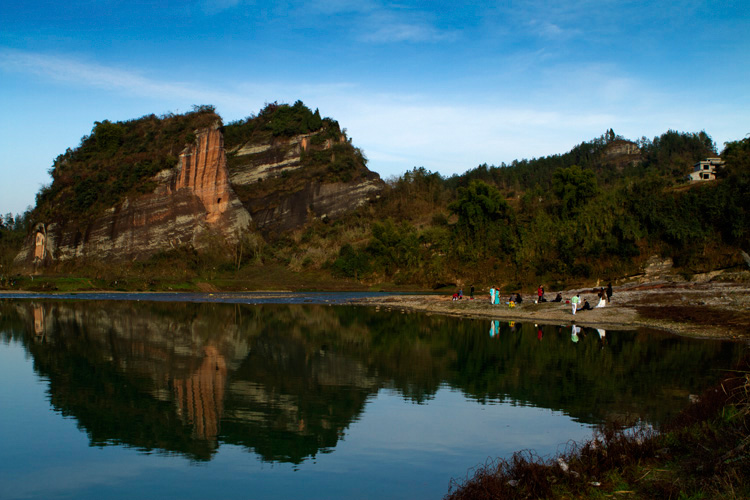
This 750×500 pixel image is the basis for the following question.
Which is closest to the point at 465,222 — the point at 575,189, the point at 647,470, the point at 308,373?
the point at 575,189

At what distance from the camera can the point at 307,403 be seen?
14.2 meters

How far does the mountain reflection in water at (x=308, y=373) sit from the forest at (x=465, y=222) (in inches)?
998

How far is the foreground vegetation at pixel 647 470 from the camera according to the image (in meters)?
6.52

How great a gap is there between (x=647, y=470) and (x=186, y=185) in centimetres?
7736

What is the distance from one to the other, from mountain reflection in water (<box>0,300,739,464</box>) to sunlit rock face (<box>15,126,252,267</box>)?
44.1 m

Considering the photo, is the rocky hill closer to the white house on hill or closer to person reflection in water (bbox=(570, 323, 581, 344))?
the white house on hill

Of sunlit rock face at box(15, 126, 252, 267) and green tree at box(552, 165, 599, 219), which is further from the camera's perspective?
sunlit rock face at box(15, 126, 252, 267)

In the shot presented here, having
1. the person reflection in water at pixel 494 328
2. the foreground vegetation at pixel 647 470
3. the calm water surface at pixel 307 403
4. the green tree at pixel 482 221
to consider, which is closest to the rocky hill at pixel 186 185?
the green tree at pixel 482 221

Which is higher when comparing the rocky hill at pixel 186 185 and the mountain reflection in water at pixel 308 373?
the rocky hill at pixel 186 185

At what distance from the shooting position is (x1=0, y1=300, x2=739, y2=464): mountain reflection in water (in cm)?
1221

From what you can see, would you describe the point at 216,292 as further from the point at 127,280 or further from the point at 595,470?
the point at 595,470

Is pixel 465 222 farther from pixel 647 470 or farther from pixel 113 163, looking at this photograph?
pixel 647 470

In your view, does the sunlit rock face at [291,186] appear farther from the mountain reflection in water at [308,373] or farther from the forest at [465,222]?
the mountain reflection in water at [308,373]

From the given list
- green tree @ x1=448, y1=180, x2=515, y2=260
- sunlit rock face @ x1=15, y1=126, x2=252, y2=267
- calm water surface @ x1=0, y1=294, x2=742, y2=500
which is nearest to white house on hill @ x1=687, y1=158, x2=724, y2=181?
green tree @ x1=448, y1=180, x2=515, y2=260
